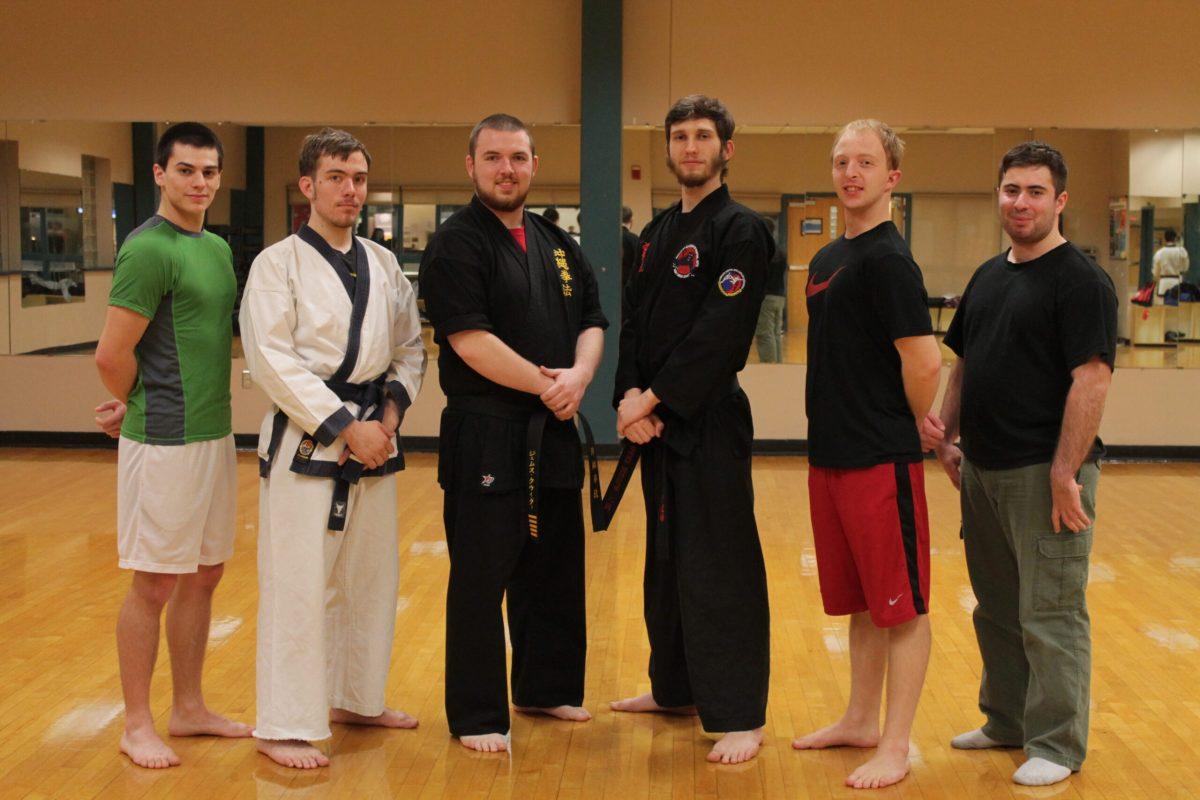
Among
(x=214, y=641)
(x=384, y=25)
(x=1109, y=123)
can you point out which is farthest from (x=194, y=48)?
(x=1109, y=123)

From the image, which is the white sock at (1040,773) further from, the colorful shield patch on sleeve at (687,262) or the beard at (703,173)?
the beard at (703,173)

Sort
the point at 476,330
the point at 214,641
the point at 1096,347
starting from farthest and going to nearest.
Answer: the point at 214,641 → the point at 476,330 → the point at 1096,347

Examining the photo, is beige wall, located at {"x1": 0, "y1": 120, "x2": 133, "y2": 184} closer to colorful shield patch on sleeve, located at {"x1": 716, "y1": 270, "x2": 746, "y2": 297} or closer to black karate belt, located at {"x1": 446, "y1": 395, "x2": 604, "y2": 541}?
black karate belt, located at {"x1": 446, "y1": 395, "x2": 604, "y2": 541}

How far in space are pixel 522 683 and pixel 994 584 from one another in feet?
4.36

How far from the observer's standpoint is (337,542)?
11.0 ft

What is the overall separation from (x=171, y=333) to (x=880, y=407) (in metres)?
1.80

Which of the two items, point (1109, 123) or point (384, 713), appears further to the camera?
point (1109, 123)

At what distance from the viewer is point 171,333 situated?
3289 mm

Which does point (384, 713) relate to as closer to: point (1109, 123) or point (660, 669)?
point (660, 669)

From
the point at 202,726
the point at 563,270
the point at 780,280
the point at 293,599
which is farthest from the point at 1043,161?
the point at 780,280

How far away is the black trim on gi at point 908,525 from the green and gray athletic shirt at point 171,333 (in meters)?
1.75

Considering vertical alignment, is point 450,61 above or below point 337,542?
above

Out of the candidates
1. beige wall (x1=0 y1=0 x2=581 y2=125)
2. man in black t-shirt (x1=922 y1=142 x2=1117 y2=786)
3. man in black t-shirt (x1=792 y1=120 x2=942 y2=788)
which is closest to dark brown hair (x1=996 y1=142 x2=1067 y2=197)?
man in black t-shirt (x1=922 y1=142 x2=1117 y2=786)

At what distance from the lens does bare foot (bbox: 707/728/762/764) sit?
3312 mm
